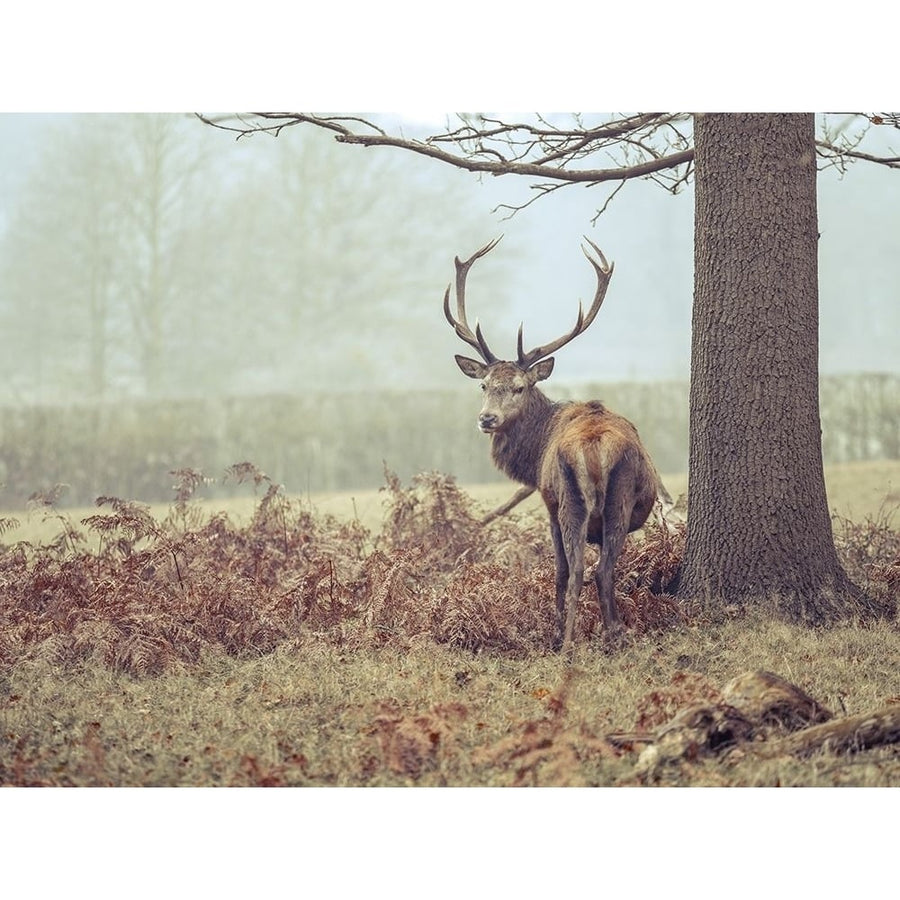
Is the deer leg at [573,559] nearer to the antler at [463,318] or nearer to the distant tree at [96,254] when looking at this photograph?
the antler at [463,318]

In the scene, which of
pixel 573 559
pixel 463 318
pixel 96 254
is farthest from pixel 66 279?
pixel 573 559

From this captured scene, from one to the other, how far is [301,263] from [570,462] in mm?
19371

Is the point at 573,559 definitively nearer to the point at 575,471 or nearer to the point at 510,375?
the point at 575,471

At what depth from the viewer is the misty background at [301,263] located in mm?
23297

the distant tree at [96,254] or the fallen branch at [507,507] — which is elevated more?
the distant tree at [96,254]

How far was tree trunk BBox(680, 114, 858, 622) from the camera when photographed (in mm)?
7332

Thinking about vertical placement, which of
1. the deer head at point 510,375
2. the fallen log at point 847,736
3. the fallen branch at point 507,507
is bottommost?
the fallen log at point 847,736

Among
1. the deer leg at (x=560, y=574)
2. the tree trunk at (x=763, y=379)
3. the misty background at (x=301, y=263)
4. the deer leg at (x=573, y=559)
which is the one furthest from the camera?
the misty background at (x=301, y=263)

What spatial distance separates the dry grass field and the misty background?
11821 millimetres

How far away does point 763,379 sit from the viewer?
24.1 feet

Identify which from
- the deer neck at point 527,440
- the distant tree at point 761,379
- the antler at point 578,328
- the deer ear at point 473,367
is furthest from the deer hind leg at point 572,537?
the deer ear at point 473,367

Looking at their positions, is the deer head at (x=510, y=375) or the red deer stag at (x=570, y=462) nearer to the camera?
the red deer stag at (x=570, y=462)

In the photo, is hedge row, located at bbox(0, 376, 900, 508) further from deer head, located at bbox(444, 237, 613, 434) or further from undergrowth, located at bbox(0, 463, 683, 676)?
deer head, located at bbox(444, 237, 613, 434)

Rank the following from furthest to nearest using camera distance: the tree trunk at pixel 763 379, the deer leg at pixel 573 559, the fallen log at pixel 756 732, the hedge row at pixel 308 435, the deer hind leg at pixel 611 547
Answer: the hedge row at pixel 308 435
the tree trunk at pixel 763 379
the deer hind leg at pixel 611 547
the deer leg at pixel 573 559
the fallen log at pixel 756 732
